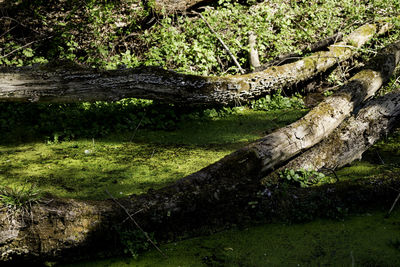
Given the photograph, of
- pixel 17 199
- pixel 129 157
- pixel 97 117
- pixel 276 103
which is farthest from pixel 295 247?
pixel 97 117

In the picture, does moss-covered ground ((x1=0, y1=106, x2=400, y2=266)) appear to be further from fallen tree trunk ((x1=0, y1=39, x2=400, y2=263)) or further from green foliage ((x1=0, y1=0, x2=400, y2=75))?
green foliage ((x1=0, y1=0, x2=400, y2=75))

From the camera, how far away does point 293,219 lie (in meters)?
2.76

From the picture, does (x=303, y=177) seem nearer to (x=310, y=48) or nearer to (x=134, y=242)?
Result: (x=134, y=242)

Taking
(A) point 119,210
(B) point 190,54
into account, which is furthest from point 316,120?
(B) point 190,54

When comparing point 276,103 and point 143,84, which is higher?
point 143,84

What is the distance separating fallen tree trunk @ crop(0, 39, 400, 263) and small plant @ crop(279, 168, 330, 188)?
0.14 metres

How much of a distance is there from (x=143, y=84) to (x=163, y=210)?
250cm

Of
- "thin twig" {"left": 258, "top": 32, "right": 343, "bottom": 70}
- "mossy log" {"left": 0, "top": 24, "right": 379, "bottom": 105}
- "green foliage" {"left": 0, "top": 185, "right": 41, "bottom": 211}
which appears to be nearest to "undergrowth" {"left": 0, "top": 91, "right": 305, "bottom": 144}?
"mossy log" {"left": 0, "top": 24, "right": 379, "bottom": 105}

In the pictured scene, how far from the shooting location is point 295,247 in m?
2.45

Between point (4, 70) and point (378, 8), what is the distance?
268 inches

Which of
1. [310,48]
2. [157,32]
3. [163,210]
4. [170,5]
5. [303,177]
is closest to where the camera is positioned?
[163,210]

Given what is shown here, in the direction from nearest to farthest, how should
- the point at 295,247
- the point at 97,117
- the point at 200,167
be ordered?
the point at 295,247 → the point at 200,167 → the point at 97,117

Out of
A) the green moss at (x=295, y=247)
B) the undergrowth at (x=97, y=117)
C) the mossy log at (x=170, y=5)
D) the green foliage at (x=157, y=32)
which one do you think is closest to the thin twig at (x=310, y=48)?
the green foliage at (x=157, y=32)

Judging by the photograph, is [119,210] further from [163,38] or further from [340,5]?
[340,5]
